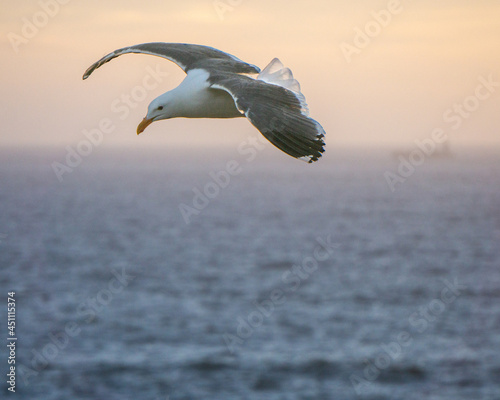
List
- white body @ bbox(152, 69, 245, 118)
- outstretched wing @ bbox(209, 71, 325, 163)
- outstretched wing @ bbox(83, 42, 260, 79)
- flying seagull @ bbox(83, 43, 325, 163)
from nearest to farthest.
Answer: outstretched wing @ bbox(209, 71, 325, 163)
flying seagull @ bbox(83, 43, 325, 163)
white body @ bbox(152, 69, 245, 118)
outstretched wing @ bbox(83, 42, 260, 79)

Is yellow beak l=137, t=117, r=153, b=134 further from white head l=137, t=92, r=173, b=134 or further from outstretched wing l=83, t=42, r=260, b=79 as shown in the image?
outstretched wing l=83, t=42, r=260, b=79

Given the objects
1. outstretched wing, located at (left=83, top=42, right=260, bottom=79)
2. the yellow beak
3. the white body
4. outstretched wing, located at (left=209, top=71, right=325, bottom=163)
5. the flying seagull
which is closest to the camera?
outstretched wing, located at (left=209, top=71, right=325, bottom=163)

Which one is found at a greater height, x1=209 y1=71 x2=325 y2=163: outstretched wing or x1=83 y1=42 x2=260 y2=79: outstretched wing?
x1=83 y1=42 x2=260 y2=79: outstretched wing

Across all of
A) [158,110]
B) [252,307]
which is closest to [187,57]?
[158,110]

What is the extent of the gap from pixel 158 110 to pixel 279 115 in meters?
2.42

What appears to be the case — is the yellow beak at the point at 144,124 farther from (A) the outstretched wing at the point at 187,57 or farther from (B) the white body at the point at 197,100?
(A) the outstretched wing at the point at 187,57

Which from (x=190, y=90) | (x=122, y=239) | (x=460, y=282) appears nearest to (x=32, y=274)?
(x=122, y=239)

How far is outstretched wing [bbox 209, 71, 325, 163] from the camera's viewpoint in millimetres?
8758

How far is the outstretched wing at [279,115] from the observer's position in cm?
876

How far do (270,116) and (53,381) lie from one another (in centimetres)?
5528

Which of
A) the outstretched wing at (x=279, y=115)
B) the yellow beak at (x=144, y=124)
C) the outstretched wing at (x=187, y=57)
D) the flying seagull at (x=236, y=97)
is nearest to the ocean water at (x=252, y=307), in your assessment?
the outstretched wing at (x=187, y=57)

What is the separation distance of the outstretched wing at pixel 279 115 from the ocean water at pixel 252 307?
4831 centimetres

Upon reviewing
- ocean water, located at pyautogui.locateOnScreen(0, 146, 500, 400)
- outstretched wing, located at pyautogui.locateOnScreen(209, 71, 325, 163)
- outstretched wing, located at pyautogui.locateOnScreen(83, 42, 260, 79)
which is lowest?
ocean water, located at pyautogui.locateOnScreen(0, 146, 500, 400)

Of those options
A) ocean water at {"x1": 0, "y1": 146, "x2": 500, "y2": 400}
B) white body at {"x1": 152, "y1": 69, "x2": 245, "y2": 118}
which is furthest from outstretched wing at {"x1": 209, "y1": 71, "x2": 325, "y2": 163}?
ocean water at {"x1": 0, "y1": 146, "x2": 500, "y2": 400}
